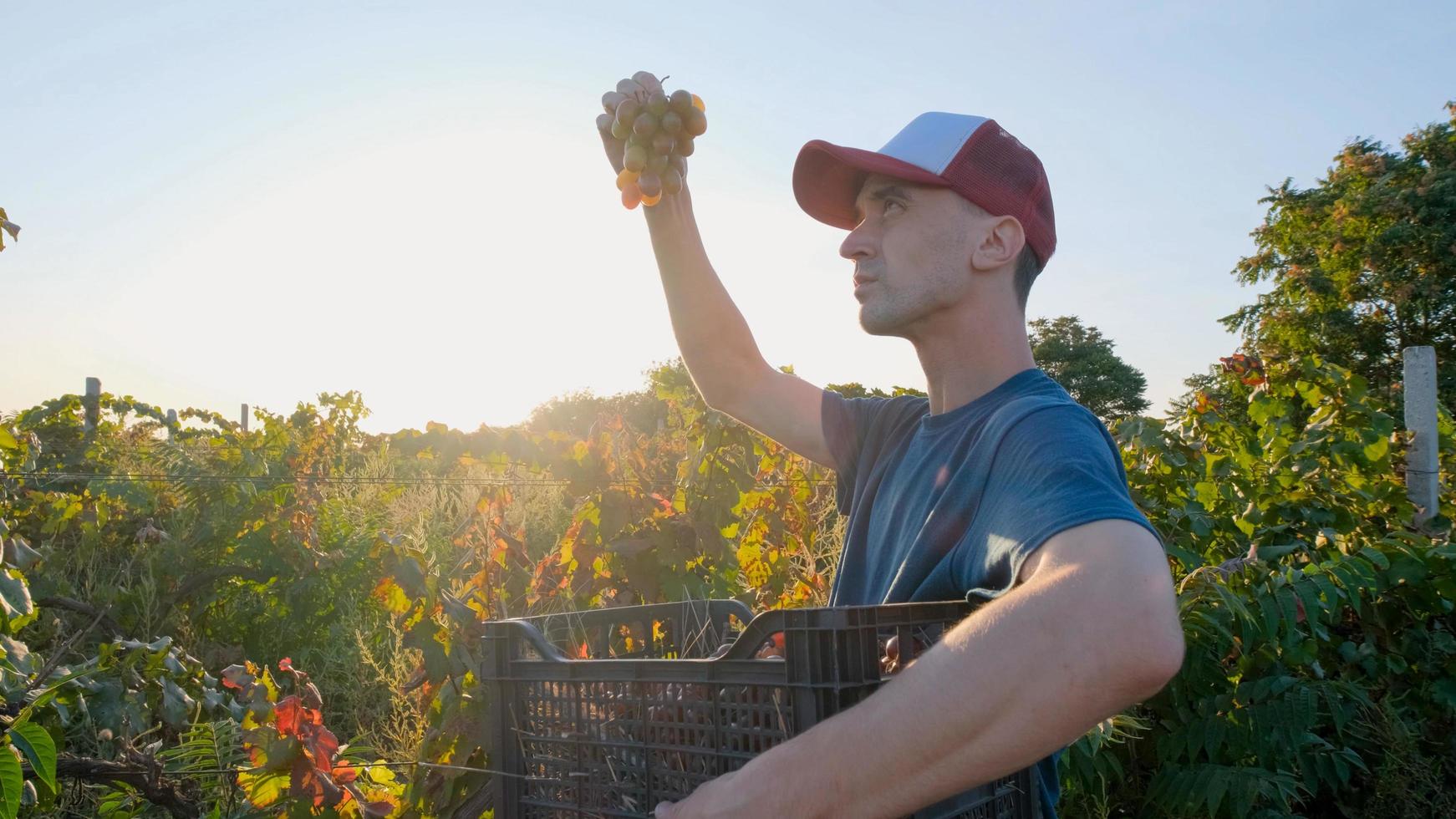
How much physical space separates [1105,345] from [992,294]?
139 feet

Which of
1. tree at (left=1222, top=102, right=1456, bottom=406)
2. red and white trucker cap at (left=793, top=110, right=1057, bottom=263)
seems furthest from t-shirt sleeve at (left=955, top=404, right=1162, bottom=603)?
tree at (left=1222, top=102, right=1456, bottom=406)

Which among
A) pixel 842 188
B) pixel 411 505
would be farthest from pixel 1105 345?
pixel 842 188

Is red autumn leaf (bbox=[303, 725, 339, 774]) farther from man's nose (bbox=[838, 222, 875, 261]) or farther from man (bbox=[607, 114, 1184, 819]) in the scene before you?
man's nose (bbox=[838, 222, 875, 261])

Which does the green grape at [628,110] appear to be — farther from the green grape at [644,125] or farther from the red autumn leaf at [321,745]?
the red autumn leaf at [321,745]

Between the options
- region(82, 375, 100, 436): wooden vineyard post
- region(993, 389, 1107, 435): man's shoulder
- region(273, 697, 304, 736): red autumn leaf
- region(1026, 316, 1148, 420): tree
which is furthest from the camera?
region(1026, 316, 1148, 420): tree

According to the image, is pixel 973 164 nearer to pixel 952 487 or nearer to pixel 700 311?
pixel 952 487

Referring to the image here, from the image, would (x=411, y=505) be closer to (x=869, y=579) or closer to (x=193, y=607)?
(x=193, y=607)

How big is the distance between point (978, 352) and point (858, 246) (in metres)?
0.23

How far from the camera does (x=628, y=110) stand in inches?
61.6

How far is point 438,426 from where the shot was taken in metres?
4.30

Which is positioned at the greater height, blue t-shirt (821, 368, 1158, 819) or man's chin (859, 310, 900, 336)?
man's chin (859, 310, 900, 336)

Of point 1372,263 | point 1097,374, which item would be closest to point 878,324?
point 1372,263

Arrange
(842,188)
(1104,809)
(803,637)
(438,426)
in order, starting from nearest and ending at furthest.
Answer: (803,637), (842,188), (1104,809), (438,426)

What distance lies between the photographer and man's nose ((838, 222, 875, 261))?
153cm
